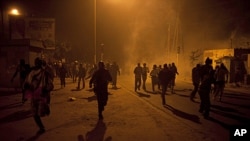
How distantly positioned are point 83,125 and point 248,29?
1937 inches

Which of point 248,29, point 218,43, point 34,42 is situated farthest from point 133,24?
point 34,42

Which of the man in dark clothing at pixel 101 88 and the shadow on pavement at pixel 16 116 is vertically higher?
the man in dark clothing at pixel 101 88

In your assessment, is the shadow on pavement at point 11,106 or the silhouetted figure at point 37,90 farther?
the shadow on pavement at point 11,106

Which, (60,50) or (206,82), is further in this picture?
(60,50)

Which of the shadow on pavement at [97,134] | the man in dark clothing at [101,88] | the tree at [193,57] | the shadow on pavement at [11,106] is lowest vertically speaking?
the shadow on pavement at [97,134]

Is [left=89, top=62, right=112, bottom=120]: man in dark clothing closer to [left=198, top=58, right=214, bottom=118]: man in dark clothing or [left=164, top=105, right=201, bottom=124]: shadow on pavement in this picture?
[left=164, top=105, right=201, bottom=124]: shadow on pavement

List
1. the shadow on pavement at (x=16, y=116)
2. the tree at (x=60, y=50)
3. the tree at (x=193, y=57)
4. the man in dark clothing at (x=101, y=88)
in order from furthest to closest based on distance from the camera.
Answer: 1. the tree at (x=193, y=57)
2. the tree at (x=60, y=50)
3. the man in dark clothing at (x=101, y=88)
4. the shadow on pavement at (x=16, y=116)

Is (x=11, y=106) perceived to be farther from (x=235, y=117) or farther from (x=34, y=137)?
(x=235, y=117)

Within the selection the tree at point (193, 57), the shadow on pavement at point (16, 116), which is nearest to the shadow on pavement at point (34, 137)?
the shadow on pavement at point (16, 116)

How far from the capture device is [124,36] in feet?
208

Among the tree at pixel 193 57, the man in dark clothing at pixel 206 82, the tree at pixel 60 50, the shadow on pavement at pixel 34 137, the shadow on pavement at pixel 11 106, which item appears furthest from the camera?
the tree at pixel 193 57

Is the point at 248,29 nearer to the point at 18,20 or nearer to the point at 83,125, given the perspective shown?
the point at 18,20

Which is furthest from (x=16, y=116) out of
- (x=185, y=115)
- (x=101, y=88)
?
(x=185, y=115)

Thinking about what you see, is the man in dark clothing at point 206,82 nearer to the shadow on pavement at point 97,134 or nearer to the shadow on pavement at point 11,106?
the shadow on pavement at point 97,134
